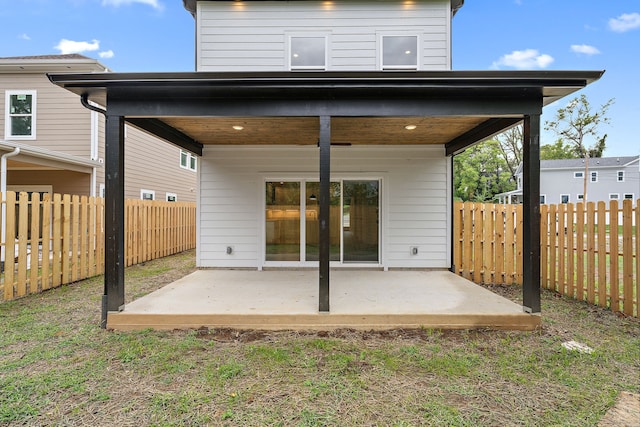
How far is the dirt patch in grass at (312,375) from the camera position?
2307 mm

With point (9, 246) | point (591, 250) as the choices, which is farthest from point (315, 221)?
point (9, 246)

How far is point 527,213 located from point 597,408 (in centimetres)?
215

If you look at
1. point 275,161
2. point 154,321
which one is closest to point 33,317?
point 154,321

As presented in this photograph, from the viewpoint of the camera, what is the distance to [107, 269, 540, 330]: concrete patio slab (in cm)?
389

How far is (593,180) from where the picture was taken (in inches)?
1019

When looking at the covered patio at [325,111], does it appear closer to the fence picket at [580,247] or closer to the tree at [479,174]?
the fence picket at [580,247]

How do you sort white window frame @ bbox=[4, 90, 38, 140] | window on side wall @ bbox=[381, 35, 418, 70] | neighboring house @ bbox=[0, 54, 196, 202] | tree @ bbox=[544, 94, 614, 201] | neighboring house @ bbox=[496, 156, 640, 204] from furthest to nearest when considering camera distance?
tree @ bbox=[544, 94, 614, 201], neighboring house @ bbox=[496, 156, 640, 204], white window frame @ bbox=[4, 90, 38, 140], neighboring house @ bbox=[0, 54, 196, 202], window on side wall @ bbox=[381, 35, 418, 70]

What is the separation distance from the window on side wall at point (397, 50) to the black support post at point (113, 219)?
5451 mm

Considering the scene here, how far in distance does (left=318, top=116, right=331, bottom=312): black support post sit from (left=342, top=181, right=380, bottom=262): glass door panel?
285cm

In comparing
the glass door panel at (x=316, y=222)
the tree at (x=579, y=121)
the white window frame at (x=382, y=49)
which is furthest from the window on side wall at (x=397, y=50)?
the tree at (x=579, y=121)

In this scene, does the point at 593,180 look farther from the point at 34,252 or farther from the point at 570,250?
the point at 34,252

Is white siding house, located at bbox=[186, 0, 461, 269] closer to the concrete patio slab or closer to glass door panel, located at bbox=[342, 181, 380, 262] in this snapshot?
glass door panel, located at bbox=[342, 181, 380, 262]

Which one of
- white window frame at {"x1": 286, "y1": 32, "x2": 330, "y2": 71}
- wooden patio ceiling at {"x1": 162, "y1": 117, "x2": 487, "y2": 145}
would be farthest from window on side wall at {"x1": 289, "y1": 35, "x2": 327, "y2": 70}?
wooden patio ceiling at {"x1": 162, "y1": 117, "x2": 487, "y2": 145}

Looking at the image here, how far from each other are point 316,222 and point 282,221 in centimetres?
73
